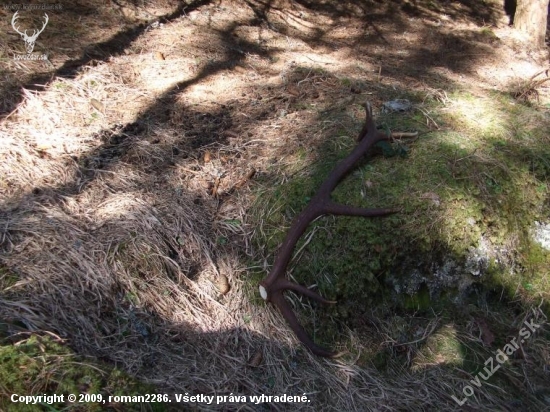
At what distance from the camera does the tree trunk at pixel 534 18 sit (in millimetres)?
6172

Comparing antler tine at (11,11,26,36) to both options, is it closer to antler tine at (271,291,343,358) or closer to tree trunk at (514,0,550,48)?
antler tine at (271,291,343,358)

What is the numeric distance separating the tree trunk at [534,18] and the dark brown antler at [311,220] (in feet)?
14.8

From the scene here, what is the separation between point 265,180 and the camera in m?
3.18

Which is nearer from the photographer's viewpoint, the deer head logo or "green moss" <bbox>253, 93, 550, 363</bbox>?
"green moss" <bbox>253, 93, 550, 363</bbox>

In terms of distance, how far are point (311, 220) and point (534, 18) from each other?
5.65m

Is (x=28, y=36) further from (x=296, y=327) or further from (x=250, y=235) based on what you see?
(x=296, y=327)

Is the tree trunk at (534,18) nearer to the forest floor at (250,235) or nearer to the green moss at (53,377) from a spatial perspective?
the forest floor at (250,235)

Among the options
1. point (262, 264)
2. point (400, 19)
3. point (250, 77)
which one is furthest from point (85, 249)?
point (400, 19)

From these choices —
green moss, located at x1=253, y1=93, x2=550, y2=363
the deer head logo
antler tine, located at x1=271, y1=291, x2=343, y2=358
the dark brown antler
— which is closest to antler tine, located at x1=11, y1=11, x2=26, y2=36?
the deer head logo

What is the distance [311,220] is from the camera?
2.85 metres

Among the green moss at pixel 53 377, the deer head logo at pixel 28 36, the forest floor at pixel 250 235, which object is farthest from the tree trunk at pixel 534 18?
the green moss at pixel 53 377

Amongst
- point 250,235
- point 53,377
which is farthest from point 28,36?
point 53,377

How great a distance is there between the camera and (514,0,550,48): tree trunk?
6172 millimetres

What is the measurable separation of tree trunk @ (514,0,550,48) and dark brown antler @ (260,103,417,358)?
450 centimetres
